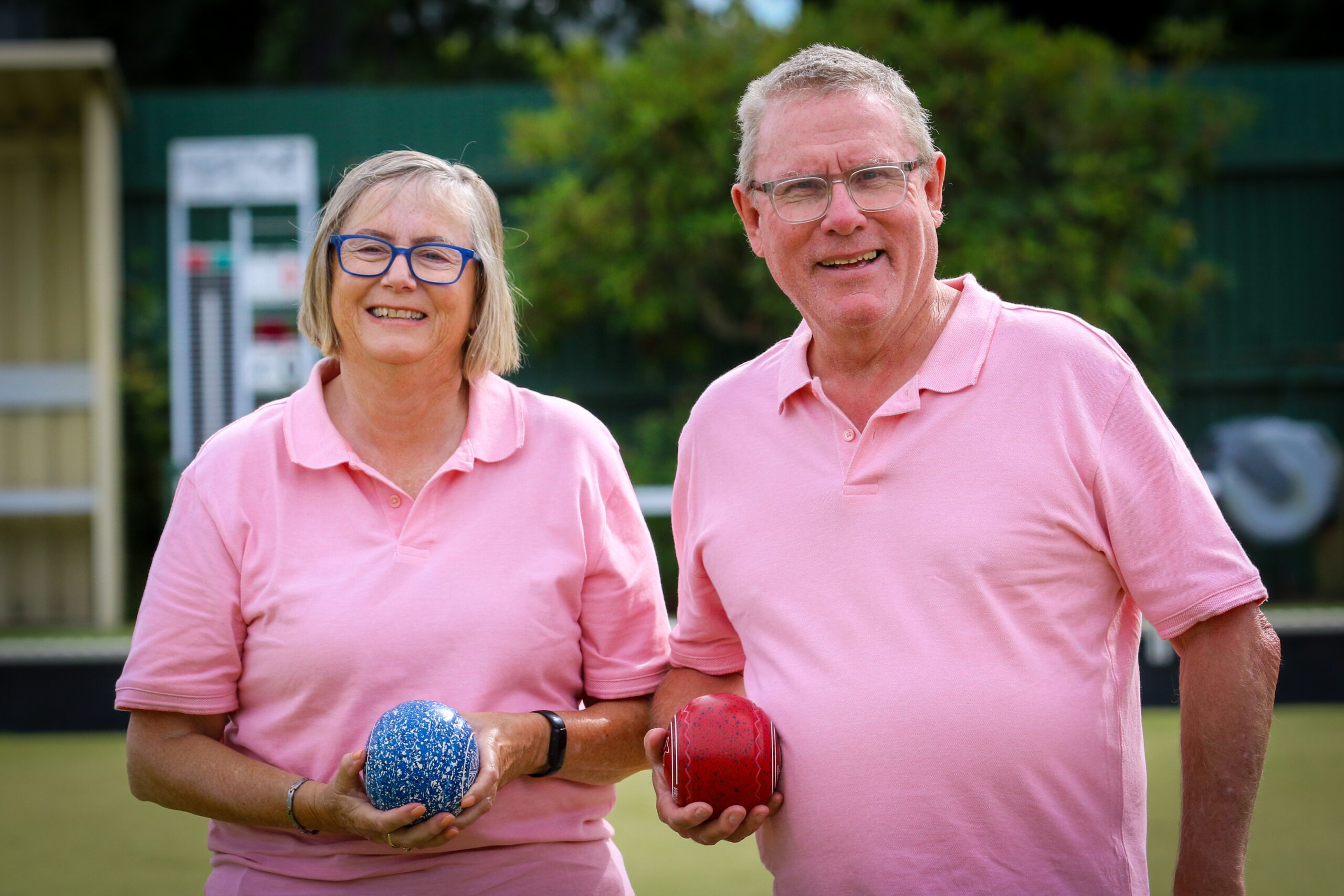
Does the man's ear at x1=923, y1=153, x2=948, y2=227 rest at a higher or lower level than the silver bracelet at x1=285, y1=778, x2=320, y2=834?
higher

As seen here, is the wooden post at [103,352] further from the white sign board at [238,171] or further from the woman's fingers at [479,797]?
the woman's fingers at [479,797]

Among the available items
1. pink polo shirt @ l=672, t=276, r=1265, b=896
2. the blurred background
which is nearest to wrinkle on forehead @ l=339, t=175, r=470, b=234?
pink polo shirt @ l=672, t=276, r=1265, b=896

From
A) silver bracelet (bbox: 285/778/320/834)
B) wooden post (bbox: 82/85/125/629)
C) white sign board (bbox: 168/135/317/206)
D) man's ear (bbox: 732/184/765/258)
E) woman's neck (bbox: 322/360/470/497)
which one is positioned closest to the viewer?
silver bracelet (bbox: 285/778/320/834)

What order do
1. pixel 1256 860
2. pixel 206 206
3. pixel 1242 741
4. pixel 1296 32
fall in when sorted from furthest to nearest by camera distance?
pixel 1296 32
pixel 206 206
pixel 1256 860
pixel 1242 741

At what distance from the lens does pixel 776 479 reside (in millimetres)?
2154

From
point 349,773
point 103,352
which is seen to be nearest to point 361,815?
point 349,773

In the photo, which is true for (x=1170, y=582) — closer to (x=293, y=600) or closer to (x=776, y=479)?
(x=776, y=479)

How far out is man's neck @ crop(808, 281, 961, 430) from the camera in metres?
2.14

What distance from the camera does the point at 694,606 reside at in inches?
91.6

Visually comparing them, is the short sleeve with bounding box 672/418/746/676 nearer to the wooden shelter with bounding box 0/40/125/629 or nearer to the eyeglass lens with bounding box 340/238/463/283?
the eyeglass lens with bounding box 340/238/463/283

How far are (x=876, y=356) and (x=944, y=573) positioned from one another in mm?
384

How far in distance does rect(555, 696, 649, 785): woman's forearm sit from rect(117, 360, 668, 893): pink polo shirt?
3cm

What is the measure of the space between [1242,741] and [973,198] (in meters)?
6.42

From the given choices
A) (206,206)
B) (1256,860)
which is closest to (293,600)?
(1256,860)
